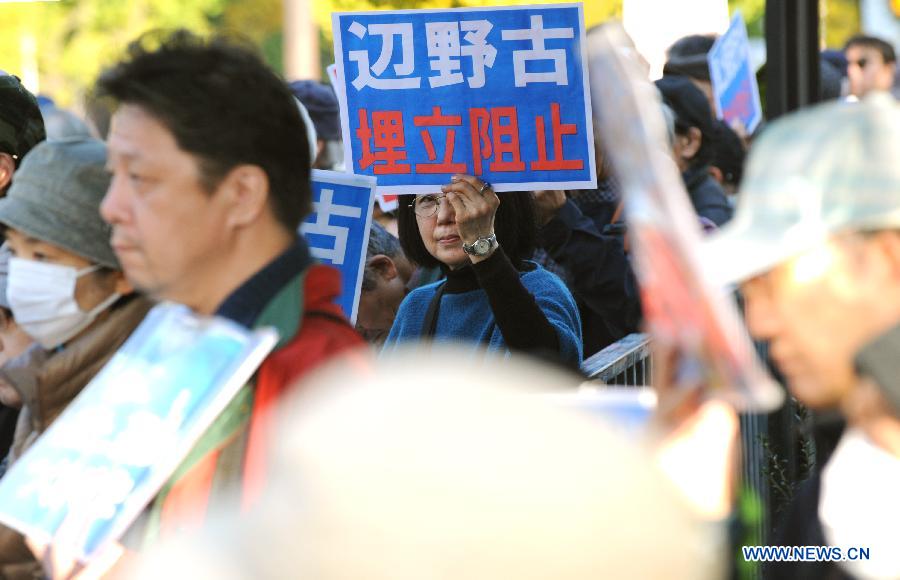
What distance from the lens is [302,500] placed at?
111 centimetres

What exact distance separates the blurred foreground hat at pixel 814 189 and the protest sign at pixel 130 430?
85 centimetres

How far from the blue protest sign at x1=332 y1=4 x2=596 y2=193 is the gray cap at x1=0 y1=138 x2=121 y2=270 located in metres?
1.05

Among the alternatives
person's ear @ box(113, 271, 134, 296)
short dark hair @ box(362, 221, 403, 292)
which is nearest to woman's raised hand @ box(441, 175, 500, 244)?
short dark hair @ box(362, 221, 403, 292)

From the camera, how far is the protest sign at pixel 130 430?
2592mm

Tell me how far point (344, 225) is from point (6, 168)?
109cm

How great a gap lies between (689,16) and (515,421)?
647 centimetres

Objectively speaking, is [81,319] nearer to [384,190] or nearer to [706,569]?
[384,190]

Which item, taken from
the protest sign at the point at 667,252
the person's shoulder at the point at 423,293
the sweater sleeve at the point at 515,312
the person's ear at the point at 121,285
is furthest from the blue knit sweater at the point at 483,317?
the protest sign at the point at 667,252

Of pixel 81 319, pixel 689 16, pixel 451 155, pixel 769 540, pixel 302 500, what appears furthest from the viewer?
pixel 689 16

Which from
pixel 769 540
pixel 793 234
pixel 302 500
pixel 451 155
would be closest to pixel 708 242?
pixel 793 234

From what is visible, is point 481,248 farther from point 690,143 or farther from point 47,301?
point 690,143

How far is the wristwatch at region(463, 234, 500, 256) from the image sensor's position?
418cm

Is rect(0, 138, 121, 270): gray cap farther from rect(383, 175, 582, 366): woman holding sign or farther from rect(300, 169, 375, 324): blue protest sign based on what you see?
rect(383, 175, 582, 366): woman holding sign

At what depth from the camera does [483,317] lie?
14.5 feet
